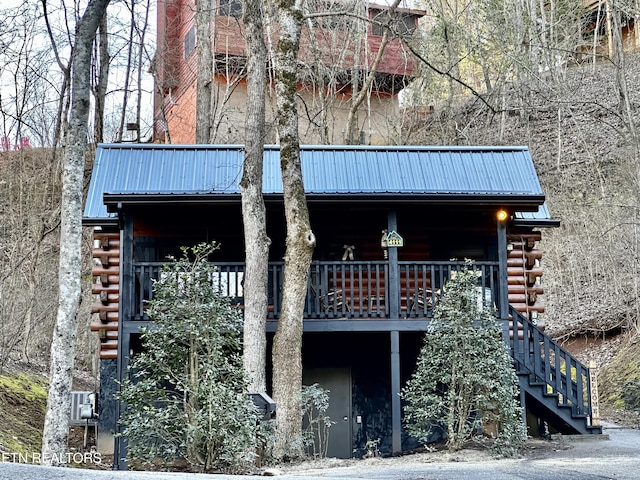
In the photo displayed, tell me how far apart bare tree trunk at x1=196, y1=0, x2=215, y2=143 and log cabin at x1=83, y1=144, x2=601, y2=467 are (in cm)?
720

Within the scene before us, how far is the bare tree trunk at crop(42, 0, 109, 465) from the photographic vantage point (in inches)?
470

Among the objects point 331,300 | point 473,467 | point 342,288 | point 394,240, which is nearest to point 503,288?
point 394,240

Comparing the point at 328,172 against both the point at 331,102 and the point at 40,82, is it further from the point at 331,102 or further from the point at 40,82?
the point at 331,102

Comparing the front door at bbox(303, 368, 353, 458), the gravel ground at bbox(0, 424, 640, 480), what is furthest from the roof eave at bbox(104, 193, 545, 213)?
the gravel ground at bbox(0, 424, 640, 480)

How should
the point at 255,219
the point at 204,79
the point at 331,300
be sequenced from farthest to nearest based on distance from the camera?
the point at 204,79 → the point at 331,300 → the point at 255,219

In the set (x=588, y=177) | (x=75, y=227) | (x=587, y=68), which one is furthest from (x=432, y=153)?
(x=587, y=68)

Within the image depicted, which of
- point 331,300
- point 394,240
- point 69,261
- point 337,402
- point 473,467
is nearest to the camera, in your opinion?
point 473,467

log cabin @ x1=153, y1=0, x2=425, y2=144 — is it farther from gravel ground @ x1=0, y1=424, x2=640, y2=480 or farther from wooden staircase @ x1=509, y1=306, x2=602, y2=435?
gravel ground @ x1=0, y1=424, x2=640, y2=480

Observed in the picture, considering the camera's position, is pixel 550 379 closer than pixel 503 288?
No

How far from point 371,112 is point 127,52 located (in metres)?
10.8

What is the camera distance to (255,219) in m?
14.0

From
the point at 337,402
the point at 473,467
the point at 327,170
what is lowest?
the point at 473,467

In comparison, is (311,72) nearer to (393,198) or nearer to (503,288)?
(393,198)

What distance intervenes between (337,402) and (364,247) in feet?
10.4
